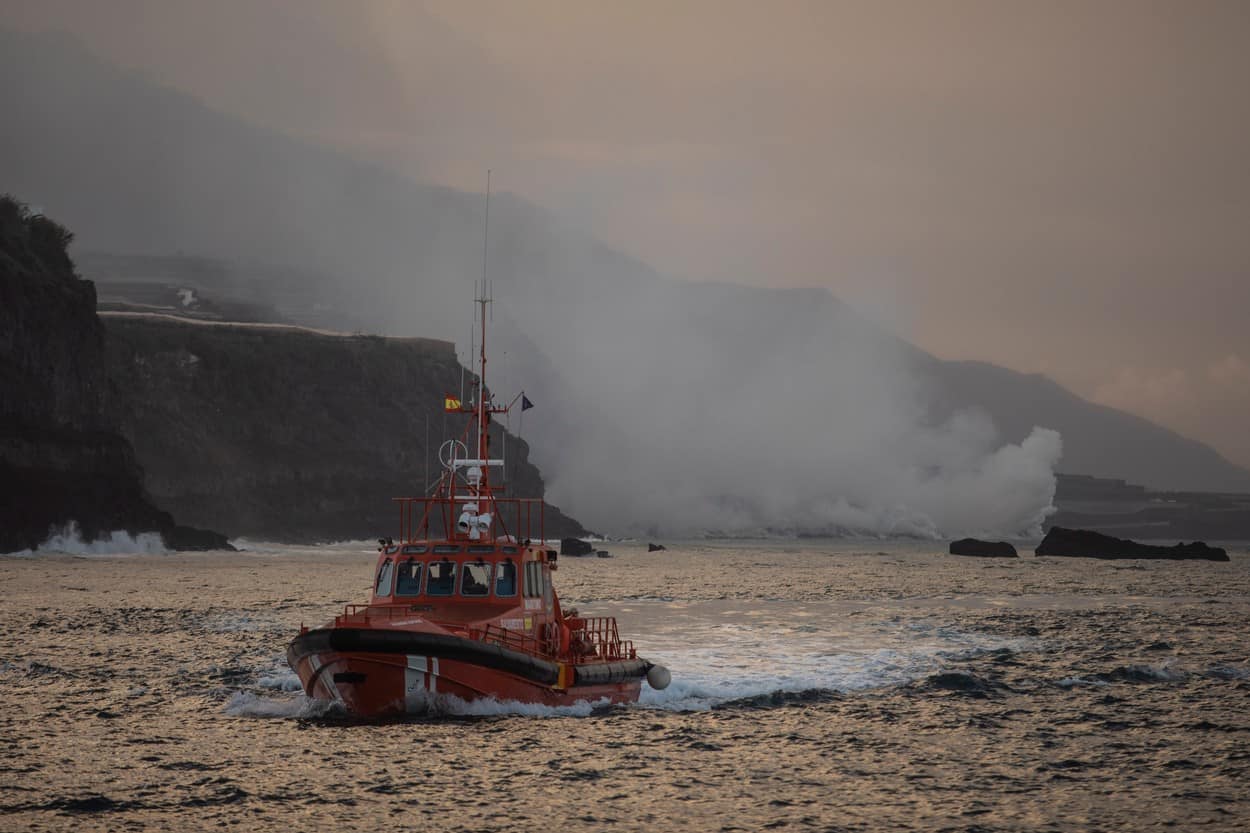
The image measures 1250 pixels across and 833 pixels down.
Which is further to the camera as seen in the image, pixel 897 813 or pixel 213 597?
pixel 213 597

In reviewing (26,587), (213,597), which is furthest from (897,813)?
(26,587)

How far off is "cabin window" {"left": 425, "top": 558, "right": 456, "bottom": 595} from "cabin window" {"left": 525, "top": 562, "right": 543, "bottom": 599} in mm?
1445

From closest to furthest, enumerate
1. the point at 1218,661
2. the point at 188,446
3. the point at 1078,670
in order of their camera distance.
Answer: the point at 1078,670 < the point at 1218,661 < the point at 188,446

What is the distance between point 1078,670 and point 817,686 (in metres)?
8.03

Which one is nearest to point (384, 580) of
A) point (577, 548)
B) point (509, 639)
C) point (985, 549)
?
point (509, 639)

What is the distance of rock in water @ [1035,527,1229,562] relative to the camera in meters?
142

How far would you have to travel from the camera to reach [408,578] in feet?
87.6

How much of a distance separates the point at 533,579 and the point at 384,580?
2.92m

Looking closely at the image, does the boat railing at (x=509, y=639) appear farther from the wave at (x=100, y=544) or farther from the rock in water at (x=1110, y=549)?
the rock in water at (x=1110, y=549)

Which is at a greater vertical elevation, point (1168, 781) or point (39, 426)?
point (39, 426)

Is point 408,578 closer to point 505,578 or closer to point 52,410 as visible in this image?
point 505,578

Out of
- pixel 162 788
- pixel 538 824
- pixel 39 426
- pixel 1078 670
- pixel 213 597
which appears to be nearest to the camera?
pixel 538 824

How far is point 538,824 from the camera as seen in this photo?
18031 mm

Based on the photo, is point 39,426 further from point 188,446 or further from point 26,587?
point 188,446
